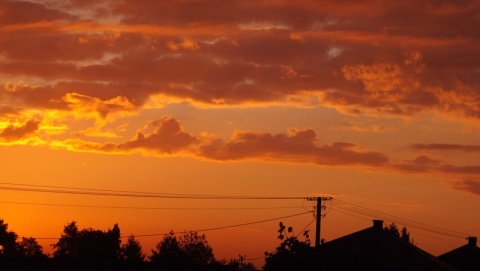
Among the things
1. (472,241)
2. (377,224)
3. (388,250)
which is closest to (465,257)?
(472,241)

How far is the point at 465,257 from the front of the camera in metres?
84.6

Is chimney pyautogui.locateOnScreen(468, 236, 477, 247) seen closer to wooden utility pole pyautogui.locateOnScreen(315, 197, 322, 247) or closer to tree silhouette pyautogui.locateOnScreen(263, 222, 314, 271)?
wooden utility pole pyautogui.locateOnScreen(315, 197, 322, 247)

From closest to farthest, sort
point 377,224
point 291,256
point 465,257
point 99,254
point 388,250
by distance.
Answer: point 291,256 < point 388,250 < point 377,224 < point 465,257 < point 99,254

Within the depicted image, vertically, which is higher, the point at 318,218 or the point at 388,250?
the point at 318,218

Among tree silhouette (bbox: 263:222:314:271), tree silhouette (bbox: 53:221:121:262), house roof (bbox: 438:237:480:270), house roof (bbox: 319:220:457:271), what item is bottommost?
tree silhouette (bbox: 263:222:314:271)

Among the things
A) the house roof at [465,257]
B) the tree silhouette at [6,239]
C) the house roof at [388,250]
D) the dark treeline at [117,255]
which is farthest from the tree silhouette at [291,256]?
the tree silhouette at [6,239]

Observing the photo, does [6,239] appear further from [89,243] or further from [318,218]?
[318,218]

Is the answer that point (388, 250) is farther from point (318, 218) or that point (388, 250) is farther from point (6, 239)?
point (6, 239)

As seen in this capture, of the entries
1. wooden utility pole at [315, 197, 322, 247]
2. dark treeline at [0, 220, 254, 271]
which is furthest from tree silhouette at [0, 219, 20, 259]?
wooden utility pole at [315, 197, 322, 247]

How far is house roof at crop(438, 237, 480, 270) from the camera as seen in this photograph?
272 feet

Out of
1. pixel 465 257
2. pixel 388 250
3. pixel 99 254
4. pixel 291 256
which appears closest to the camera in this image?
pixel 291 256

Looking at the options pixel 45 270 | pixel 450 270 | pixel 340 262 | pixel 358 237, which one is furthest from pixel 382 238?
pixel 340 262

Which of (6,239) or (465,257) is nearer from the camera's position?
(465,257)

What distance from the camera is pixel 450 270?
5953 centimetres
